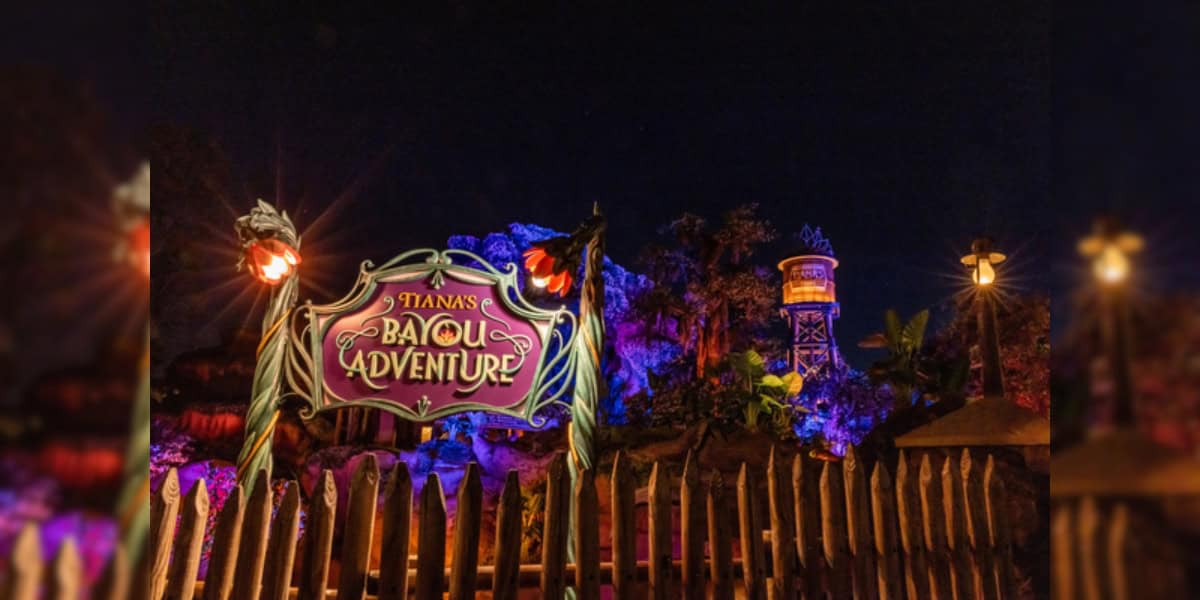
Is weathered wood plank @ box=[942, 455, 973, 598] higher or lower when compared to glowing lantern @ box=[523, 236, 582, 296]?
lower

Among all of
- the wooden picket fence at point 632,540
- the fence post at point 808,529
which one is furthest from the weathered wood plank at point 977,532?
the fence post at point 808,529

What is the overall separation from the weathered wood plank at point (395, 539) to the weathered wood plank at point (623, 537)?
1.13 metres

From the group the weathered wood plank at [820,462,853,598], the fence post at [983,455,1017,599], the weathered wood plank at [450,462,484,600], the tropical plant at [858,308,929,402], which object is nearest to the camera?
the weathered wood plank at [450,462,484,600]

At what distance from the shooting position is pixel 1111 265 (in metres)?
0.88

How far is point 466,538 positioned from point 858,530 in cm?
247

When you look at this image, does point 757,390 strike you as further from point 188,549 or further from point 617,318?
point 188,549

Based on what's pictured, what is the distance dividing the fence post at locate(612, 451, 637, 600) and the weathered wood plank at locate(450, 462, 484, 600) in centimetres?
79

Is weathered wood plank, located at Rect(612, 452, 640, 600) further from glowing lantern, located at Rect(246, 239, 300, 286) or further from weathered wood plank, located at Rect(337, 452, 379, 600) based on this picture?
glowing lantern, located at Rect(246, 239, 300, 286)

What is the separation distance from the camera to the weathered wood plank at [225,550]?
2.96m

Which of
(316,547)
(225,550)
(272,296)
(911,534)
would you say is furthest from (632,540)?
(272,296)

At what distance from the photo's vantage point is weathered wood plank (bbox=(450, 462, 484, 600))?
3127mm

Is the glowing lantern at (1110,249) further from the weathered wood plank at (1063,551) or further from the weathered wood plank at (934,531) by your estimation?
the weathered wood plank at (934,531)

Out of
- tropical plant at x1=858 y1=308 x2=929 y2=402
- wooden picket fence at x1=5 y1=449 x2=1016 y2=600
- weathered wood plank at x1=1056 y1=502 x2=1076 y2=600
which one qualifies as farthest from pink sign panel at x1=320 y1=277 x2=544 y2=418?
tropical plant at x1=858 y1=308 x2=929 y2=402

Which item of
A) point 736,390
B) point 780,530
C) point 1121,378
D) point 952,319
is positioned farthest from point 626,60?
point 952,319
